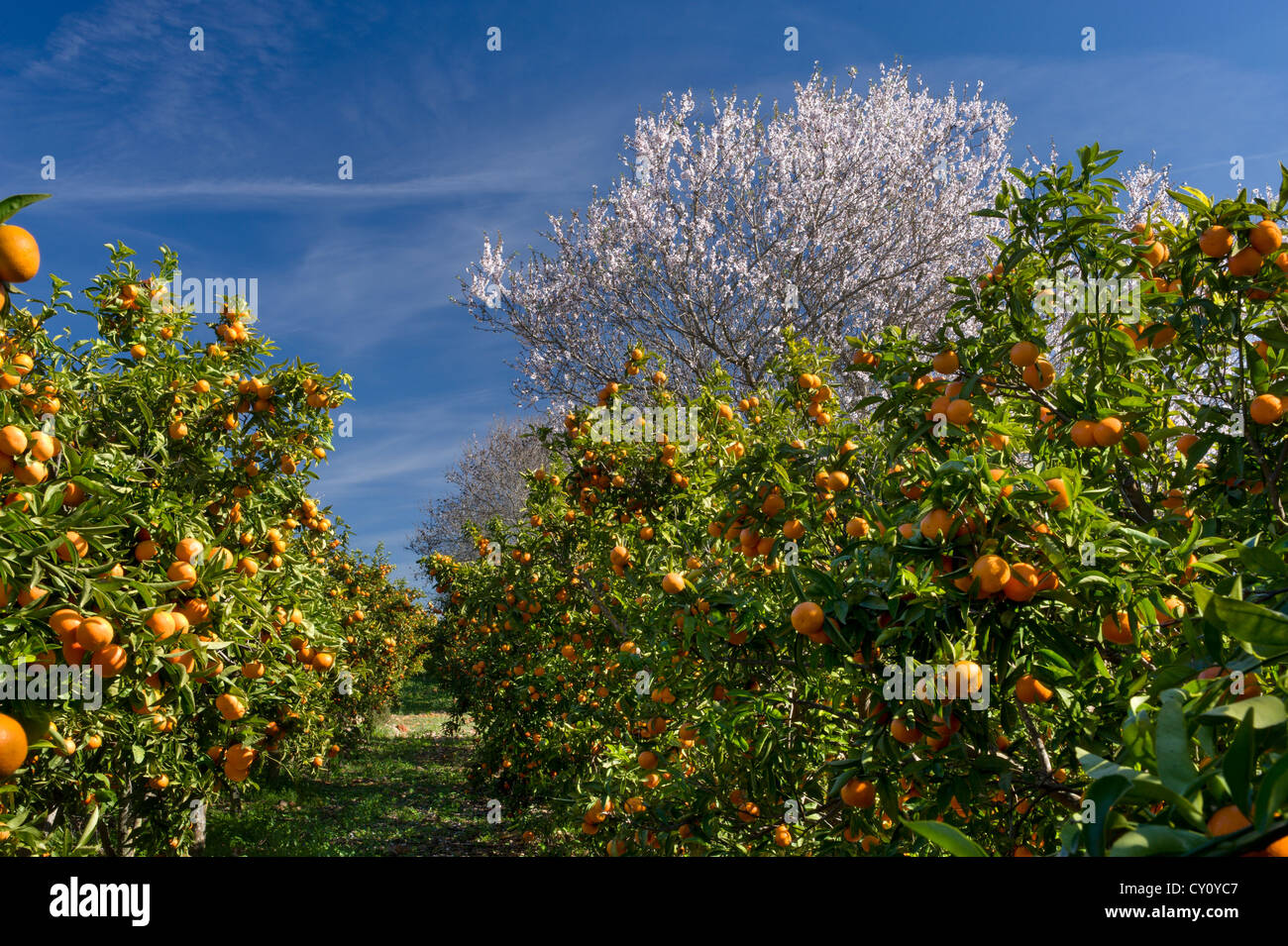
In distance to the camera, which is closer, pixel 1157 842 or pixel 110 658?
pixel 1157 842

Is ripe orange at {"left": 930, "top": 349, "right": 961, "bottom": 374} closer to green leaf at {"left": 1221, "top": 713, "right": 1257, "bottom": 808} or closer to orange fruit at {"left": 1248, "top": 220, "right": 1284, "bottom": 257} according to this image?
orange fruit at {"left": 1248, "top": 220, "right": 1284, "bottom": 257}

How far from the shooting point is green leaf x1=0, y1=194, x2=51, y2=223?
3.17ft

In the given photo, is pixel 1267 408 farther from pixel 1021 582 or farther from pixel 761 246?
pixel 761 246

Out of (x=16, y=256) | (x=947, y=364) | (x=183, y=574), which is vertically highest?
(x=947, y=364)

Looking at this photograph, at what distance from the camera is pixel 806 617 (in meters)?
1.76

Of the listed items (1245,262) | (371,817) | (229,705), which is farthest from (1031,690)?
(371,817)

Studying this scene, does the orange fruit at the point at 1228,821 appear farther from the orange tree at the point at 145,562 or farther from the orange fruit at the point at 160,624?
the orange fruit at the point at 160,624

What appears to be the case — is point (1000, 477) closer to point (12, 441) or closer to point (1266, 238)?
point (1266, 238)

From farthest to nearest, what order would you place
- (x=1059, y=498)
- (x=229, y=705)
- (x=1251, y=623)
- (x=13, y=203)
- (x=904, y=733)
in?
(x=229, y=705)
(x=904, y=733)
(x=1059, y=498)
(x=13, y=203)
(x=1251, y=623)

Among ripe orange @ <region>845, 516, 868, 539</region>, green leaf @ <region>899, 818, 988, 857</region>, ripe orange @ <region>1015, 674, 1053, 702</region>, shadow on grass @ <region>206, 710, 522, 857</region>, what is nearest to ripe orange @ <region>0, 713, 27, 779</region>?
green leaf @ <region>899, 818, 988, 857</region>

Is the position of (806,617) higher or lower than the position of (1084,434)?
lower

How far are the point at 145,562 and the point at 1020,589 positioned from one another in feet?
8.87

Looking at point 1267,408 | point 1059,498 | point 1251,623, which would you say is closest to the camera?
point 1251,623
